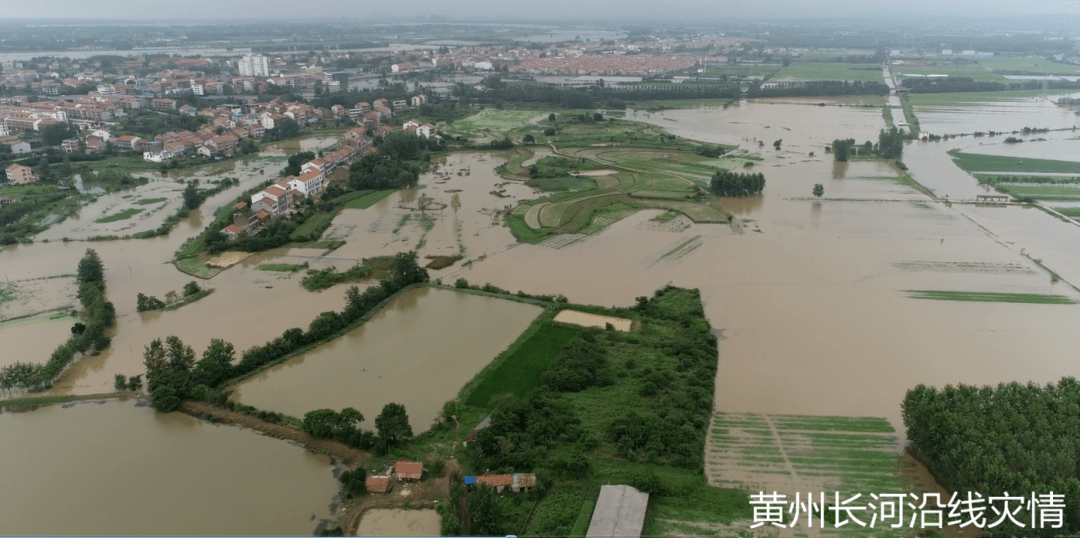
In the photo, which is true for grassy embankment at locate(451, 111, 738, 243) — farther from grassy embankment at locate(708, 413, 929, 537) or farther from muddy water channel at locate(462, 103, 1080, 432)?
grassy embankment at locate(708, 413, 929, 537)

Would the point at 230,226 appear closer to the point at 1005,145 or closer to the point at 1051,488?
the point at 1051,488

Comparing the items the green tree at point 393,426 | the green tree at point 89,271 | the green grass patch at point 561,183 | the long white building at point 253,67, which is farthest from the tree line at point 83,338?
the long white building at point 253,67

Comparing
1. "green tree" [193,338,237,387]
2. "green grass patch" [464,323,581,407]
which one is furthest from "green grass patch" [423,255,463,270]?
"green tree" [193,338,237,387]

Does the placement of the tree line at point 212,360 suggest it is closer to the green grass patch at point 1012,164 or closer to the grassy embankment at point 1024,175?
the grassy embankment at point 1024,175

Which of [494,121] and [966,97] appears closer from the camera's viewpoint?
[494,121]

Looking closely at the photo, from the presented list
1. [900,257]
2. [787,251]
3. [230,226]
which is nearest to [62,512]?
[230,226]

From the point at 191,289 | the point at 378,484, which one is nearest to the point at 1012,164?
the point at 378,484

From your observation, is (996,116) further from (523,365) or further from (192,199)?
(192,199)
